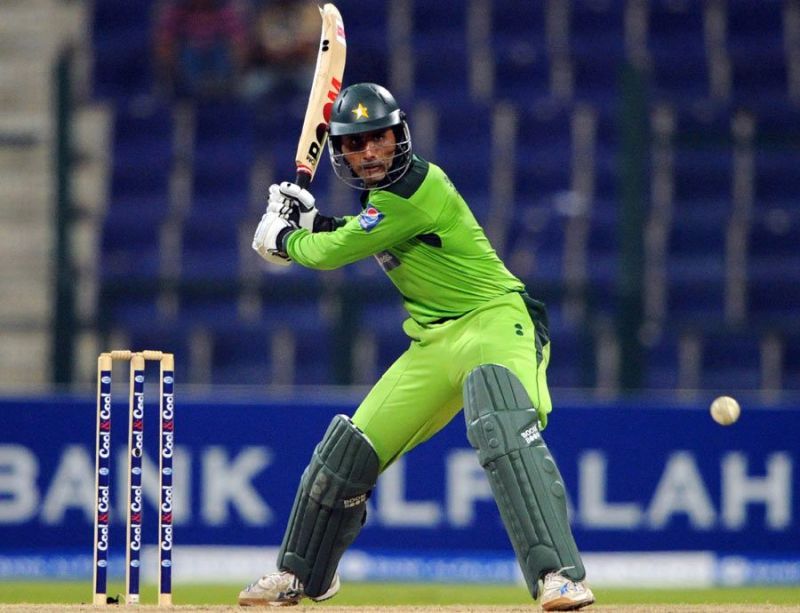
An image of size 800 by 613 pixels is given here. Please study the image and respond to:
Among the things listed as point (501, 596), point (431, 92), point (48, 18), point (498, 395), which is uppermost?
point (48, 18)

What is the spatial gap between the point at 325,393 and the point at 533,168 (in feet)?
8.90

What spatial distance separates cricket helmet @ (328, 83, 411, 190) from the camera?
5.07 metres

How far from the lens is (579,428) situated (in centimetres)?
839

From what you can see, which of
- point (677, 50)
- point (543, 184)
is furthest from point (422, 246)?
point (677, 50)

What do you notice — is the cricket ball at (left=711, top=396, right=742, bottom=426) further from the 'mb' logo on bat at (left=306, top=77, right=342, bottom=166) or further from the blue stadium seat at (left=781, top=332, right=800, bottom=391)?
the blue stadium seat at (left=781, top=332, right=800, bottom=391)

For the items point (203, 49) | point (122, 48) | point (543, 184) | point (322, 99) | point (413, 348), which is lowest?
point (413, 348)

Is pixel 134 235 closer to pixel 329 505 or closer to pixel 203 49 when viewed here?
pixel 203 49

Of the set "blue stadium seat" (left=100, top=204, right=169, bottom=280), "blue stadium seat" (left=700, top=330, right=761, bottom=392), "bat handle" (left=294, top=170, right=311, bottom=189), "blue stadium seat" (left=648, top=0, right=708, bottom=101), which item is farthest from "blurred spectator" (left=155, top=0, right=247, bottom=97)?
"bat handle" (left=294, top=170, right=311, bottom=189)

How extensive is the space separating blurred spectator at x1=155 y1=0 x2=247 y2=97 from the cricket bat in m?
5.10

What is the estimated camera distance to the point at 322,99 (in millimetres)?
5703

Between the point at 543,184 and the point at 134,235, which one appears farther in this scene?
the point at 134,235

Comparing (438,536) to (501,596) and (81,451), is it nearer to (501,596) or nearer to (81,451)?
(501,596)

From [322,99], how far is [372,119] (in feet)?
2.24

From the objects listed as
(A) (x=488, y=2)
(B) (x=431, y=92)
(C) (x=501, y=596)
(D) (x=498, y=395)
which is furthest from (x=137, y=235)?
(D) (x=498, y=395)
